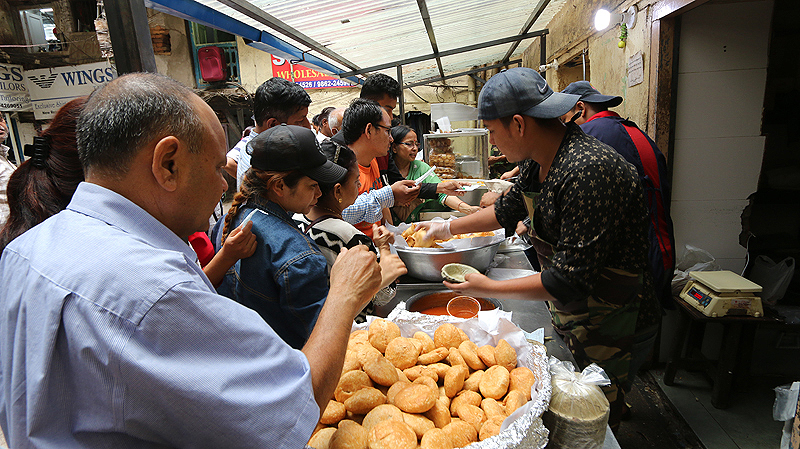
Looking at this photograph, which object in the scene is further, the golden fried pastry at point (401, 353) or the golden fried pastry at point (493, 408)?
the golden fried pastry at point (401, 353)

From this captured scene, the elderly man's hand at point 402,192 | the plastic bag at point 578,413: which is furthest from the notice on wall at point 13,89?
the plastic bag at point 578,413

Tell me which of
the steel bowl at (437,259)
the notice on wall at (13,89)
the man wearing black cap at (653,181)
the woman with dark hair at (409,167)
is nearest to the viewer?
the steel bowl at (437,259)

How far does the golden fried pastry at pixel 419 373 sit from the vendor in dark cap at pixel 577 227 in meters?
0.58

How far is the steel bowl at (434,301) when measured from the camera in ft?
6.43

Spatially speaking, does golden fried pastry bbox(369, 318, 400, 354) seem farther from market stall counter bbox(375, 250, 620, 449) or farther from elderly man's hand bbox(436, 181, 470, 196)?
elderly man's hand bbox(436, 181, 470, 196)

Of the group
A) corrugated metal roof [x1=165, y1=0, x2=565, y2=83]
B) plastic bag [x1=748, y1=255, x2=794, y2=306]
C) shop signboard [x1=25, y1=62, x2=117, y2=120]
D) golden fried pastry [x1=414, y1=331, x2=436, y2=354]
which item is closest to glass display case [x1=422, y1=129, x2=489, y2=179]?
corrugated metal roof [x1=165, y1=0, x2=565, y2=83]

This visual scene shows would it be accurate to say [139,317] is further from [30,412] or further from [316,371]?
[316,371]

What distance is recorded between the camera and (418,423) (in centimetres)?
111

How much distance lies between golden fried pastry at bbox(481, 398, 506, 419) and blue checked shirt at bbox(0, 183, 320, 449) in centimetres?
65

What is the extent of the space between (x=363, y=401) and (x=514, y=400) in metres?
0.45

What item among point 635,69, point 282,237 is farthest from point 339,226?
point 635,69

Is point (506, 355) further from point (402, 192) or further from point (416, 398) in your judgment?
point (402, 192)

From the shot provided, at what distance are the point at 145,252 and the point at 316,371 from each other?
0.42 metres

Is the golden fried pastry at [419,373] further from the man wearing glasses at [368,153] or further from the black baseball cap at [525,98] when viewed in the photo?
the man wearing glasses at [368,153]
